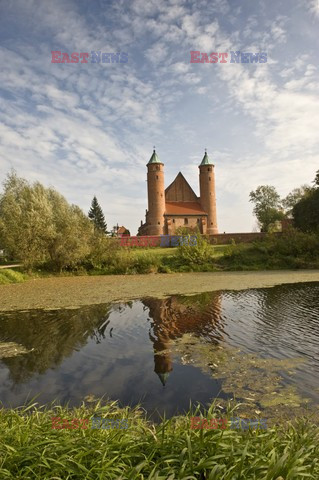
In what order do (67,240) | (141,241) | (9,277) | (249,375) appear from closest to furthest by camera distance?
(249,375) < (9,277) < (67,240) < (141,241)

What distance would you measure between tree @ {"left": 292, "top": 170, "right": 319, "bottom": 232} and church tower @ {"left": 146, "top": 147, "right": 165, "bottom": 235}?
24.5 meters

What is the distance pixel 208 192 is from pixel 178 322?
2080 inches

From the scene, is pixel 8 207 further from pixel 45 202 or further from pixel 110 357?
pixel 110 357

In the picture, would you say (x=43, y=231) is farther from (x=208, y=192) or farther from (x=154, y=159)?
(x=208, y=192)

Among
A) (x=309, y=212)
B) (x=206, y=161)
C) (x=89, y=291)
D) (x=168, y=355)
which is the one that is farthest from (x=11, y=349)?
(x=206, y=161)

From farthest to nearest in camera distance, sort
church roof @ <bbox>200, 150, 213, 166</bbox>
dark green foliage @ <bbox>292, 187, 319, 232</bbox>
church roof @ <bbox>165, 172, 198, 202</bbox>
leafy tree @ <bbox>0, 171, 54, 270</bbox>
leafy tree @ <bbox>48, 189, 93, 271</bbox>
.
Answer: church roof @ <bbox>165, 172, 198, 202</bbox>
church roof @ <bbox>200, 150, 213, 166</bbox>
dark green foliage @ <bbox>292, 187, 319, 232</bbox>
leafy tree @ <bbox>48, 189, 93, 271</bbox>
leafy tree @ <bbox>0, 171, 54, 270</bbox>

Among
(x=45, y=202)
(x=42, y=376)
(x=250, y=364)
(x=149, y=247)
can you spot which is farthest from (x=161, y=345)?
(x=149, y=247)

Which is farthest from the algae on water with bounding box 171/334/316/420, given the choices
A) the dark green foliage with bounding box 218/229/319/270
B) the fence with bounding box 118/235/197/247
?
the fence with bounding box 118/235/197/247

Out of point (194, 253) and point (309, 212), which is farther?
point (309, 212)

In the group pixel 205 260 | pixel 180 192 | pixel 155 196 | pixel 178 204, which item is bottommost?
pixel 205 260

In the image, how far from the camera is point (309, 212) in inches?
1481

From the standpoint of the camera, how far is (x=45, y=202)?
2453 cm

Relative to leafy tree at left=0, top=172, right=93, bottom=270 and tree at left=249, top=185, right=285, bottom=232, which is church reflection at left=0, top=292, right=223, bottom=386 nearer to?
leafy tree at left=0, top=172, right=93, bottom=270

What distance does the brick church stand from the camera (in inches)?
2274
